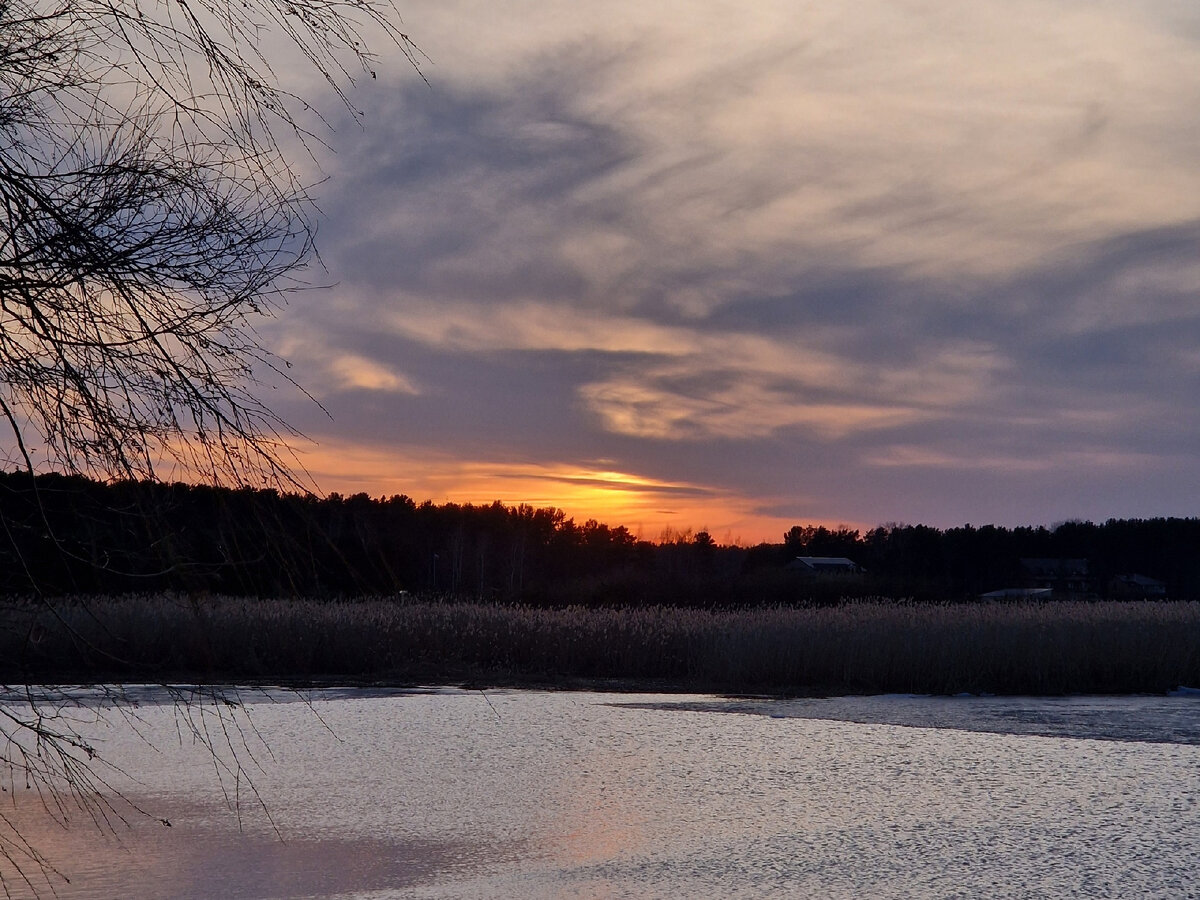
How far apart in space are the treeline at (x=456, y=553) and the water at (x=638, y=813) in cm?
47

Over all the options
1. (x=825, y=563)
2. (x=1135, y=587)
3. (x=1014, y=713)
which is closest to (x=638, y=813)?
(x=1014, y=713)

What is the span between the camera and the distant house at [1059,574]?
61406 millimetres

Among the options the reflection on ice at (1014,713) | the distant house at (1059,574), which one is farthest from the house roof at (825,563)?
the reflection on ice at (1014,713)

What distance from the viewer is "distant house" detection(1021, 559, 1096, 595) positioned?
61.4 metres

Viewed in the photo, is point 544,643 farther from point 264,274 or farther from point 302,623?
point 264,274

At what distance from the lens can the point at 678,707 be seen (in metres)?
11.7

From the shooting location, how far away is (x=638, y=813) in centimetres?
569

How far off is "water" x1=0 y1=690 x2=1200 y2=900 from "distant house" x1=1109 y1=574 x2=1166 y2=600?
53842 mm

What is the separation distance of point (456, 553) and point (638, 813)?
168 feet

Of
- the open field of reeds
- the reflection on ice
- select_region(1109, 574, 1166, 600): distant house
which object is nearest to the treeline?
select_region(1109, 574, 1166, 600): distant house

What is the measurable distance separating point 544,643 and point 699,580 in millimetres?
19247

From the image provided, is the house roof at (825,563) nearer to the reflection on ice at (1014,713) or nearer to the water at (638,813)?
the reflection on ice at (1014,713)

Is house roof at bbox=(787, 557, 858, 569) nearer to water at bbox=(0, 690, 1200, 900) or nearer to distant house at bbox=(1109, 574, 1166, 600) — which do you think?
distant house at bbox=(1109, 574, 1166, 600)

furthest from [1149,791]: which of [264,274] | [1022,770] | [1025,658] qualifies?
[1025,658]
